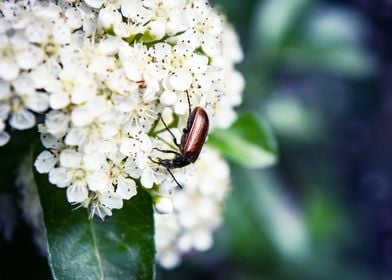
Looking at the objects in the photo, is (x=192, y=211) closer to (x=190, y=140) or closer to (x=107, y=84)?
(x=190, y=140)

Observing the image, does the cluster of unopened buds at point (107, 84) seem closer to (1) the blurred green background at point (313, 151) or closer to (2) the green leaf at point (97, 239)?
(2) the green leaf at point (97, 239)

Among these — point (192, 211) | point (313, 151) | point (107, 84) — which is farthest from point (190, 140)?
point (313, 151)

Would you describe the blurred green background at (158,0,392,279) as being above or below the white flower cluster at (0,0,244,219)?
above

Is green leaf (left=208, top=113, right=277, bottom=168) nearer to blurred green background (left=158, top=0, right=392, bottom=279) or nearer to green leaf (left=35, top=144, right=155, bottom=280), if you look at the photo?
green leaf (left=35, top=144, right=155, bottom=280)

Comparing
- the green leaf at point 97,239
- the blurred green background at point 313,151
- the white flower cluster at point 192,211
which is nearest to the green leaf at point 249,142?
the white flower cluster at point 192,211

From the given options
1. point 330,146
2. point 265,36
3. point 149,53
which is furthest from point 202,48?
point 330,146

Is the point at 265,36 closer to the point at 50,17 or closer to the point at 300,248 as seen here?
the point at 300,248

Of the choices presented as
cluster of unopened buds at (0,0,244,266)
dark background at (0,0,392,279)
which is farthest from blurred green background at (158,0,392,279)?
cluster of unopened buds at (0,0,244,266)
